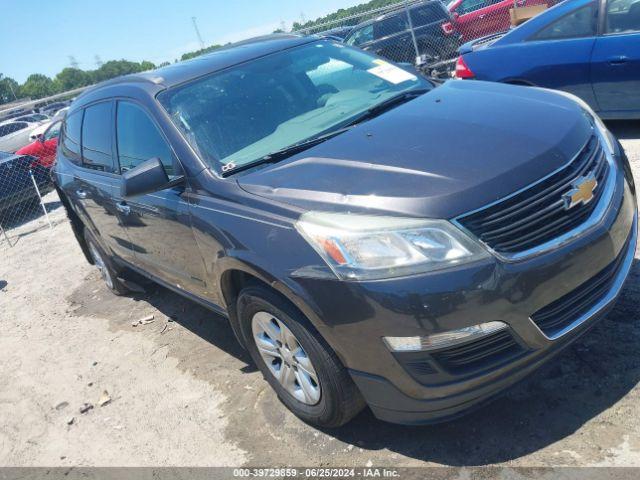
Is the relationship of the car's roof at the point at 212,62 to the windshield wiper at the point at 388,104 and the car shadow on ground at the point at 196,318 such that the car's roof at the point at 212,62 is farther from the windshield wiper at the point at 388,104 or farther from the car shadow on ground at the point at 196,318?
the car shadow on ground at the point at 196,318

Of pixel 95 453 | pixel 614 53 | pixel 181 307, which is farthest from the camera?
pixel 614 53

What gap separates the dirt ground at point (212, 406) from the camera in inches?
104

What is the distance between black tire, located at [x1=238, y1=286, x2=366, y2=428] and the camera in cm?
262

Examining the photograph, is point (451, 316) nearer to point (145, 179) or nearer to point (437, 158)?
point (437, 158)

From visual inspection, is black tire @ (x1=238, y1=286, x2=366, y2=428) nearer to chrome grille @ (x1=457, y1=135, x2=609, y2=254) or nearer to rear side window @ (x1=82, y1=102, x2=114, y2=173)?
chrome grille @ (x1=457, y1=135, x2=609, y2=254)

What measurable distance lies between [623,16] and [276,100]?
4.09 metres

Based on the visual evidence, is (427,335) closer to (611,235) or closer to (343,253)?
(343,253)

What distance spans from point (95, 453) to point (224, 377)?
0.88 metres

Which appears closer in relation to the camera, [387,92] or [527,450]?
[527,450]

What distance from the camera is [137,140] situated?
3805 millimetres

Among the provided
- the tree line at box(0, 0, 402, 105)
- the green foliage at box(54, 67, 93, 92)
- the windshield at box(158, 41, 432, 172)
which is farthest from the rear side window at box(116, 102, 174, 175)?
the green foliage at box(54, 67, 93, 92)

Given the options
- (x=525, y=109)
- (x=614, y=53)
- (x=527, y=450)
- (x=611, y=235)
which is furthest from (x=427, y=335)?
(x=614, y=53)

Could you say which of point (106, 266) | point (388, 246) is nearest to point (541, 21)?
point (388, 246)

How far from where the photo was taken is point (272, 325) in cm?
298
